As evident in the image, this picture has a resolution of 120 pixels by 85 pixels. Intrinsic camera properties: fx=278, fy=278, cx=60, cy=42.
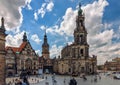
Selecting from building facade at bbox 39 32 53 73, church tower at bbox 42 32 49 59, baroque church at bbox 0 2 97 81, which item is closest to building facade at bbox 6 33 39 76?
baroque church at bbox 0 2 97 81

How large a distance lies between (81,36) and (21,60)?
33.5 meters

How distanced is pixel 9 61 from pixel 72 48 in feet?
121

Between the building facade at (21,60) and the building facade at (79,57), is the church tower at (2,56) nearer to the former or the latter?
the building facade at (21,60)

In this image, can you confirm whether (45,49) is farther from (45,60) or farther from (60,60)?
(60,60)

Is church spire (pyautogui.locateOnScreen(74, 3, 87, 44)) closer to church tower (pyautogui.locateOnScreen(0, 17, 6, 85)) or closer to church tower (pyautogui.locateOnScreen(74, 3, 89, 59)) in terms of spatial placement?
church tower (pyautogui.locateOnScreen(74, 3, 89, 59))

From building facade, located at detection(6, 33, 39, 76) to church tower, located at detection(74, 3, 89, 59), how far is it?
73.2 feet

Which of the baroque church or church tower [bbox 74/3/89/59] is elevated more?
church tower [bbox 74/3/89/59]

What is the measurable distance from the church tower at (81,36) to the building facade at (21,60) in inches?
879

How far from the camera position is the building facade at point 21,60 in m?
94.7

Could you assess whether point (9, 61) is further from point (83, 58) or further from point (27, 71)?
point (83, 58)

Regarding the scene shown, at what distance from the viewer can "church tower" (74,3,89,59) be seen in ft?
400

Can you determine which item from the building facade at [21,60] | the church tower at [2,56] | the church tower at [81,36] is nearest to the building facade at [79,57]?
the church tower at [81,36]

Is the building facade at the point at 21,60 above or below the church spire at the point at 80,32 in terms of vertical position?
below

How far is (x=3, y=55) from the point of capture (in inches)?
1234
